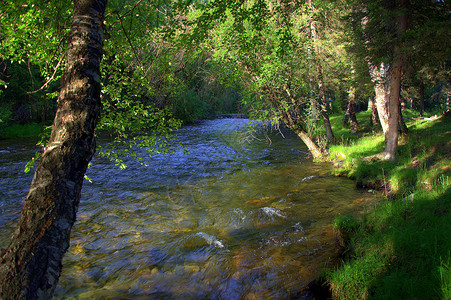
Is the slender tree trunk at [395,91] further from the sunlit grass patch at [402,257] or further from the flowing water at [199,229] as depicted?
the sunlit grass patch at [402,257]

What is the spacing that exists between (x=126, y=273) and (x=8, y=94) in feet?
94.4

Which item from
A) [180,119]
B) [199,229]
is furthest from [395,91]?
[199,229]

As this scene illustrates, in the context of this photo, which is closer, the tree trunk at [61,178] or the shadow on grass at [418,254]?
the tree trunk at [61,178]

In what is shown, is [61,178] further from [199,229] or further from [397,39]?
[397,39]

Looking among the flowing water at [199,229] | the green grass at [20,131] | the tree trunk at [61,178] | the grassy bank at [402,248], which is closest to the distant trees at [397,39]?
the grassy bank at [402,248]

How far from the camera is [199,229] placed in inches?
290

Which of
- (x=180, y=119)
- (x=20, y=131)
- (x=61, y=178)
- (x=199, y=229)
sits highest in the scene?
(x=20, y=131)

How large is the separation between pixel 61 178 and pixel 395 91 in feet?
35.2

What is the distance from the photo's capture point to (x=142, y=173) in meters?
13.2

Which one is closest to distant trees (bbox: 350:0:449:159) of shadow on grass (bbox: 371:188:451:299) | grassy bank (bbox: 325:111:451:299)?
grassy bank (bbox: 325:111:451:299)

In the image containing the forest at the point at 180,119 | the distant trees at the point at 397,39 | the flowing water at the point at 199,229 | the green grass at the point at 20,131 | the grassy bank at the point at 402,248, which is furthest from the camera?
the green grass at the point at 20,131

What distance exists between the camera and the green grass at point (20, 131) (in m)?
23.7

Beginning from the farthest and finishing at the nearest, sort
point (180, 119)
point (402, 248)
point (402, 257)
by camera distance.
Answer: point (180, 119)
point (402, 248)
point (402, 257)

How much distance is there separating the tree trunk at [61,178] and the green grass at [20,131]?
82.3ft
